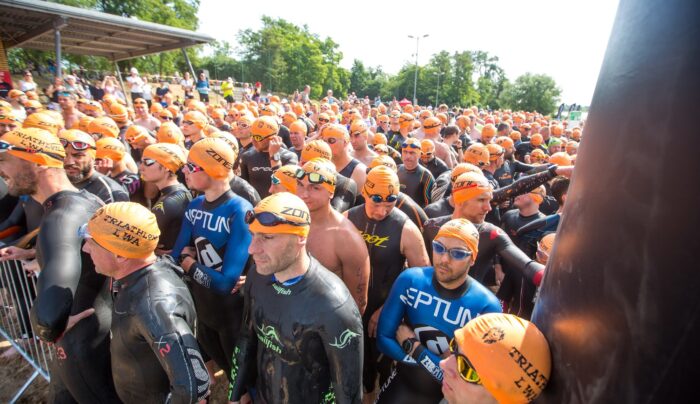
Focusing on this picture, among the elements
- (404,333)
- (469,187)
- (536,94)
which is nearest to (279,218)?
(404,333)

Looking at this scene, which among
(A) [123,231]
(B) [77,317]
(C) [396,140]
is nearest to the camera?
(A) [123,231]

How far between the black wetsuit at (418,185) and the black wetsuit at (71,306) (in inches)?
186

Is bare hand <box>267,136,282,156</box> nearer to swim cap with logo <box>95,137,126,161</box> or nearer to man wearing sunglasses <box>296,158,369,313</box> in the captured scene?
swim cap with logo <box>95,137,126,161</box>

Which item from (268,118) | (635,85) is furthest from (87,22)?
(635,85)

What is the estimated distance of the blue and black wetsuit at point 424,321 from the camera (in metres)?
3.10

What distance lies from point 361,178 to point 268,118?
2.37 metres

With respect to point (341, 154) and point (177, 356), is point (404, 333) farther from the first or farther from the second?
point (341, 154)

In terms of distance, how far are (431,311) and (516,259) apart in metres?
1.23

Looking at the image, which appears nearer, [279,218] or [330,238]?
[279,218]

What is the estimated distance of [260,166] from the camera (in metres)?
7.20

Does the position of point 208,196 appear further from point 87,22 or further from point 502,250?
point 87,22

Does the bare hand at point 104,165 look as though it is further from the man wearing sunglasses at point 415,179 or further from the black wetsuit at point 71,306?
the man wearing sunglasses at point 415,179

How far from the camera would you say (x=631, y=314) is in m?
0.63

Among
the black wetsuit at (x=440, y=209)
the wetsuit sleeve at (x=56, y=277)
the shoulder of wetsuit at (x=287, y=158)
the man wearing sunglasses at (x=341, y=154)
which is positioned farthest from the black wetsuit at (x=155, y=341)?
the shoulder of wetsuit at (x=287, y=158)
